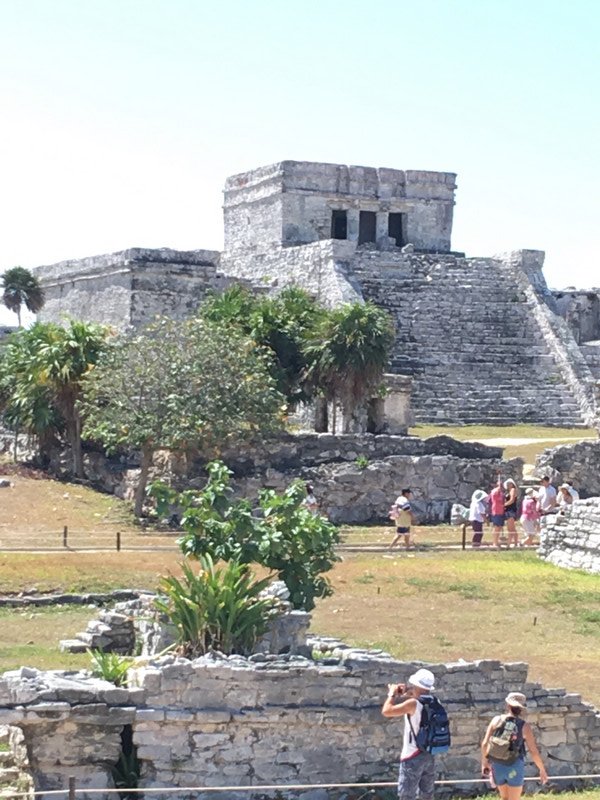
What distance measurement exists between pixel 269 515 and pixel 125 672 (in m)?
3.11

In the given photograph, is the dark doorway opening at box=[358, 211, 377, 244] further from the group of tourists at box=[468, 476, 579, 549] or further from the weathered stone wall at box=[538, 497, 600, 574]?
the weathered stone wall at box=[538, 497, 600, 574]

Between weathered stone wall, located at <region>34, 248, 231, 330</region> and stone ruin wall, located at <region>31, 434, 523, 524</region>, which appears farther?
weathered stone wall, located at <region>34, 248, 231, 330</region>

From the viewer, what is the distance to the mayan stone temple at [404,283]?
4034 cm

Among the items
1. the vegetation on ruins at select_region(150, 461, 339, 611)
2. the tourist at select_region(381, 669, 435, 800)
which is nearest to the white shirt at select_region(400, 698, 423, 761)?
the tourist at select_region(381, 669, 435, 800)

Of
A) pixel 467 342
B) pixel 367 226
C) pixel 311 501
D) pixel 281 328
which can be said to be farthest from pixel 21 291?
pixel 311 501

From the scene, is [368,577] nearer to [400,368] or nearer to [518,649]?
[518,649]

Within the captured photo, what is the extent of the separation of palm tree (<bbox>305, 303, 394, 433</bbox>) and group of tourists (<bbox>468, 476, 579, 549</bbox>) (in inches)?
224

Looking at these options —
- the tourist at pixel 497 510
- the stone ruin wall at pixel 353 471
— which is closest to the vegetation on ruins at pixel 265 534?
the tourist at pixel 497 510

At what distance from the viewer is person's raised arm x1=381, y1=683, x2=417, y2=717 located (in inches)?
432

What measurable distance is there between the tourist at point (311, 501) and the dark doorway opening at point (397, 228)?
22.3 meters

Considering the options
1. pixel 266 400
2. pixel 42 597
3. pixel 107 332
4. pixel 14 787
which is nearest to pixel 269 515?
pixel 14 787

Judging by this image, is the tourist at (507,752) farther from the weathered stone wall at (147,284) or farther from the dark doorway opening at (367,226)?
the dark doorway opening at (367,226)

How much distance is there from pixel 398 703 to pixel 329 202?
3816 centimetres

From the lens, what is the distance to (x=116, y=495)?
97.1 feet
